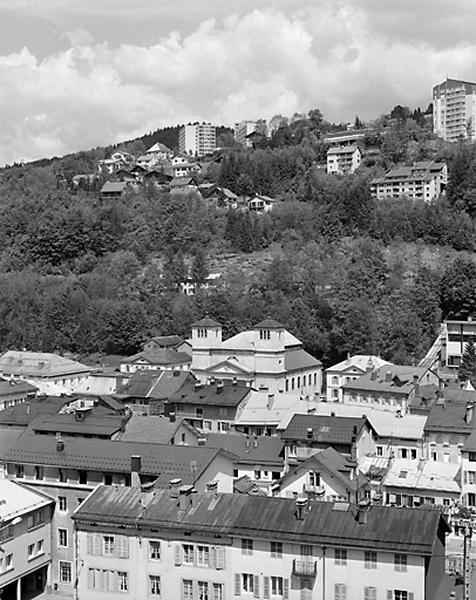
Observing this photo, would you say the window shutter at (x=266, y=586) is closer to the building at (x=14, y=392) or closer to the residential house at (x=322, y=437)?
the residential house at (x=322, y=437)

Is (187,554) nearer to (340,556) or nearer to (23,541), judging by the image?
(340,556)

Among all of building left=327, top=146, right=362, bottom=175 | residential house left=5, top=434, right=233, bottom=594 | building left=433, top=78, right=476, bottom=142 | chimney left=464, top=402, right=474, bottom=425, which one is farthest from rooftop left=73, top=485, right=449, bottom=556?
building left=433, top=78, right=476, bottom=142

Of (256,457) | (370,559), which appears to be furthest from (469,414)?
(370,559)

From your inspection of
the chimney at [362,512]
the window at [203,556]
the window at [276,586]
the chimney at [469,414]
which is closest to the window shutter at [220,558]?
the window at [203,556]

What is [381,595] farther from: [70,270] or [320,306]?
[70,270]

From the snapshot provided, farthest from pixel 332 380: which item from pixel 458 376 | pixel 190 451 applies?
pixel 190 451
